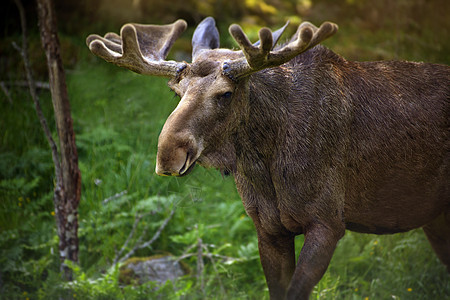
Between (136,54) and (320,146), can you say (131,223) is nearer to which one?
(136,54)

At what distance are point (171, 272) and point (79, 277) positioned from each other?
1.06m

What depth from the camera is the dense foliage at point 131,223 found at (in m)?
4.86

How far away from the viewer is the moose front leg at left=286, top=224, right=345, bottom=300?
3326 millimetres

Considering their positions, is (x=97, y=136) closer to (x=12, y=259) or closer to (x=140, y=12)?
(x=12, y=259)

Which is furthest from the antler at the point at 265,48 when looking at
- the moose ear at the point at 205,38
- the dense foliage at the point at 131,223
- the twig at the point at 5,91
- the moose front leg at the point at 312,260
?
the twig at the point at 5,91

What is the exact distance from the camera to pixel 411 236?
18.3 feet

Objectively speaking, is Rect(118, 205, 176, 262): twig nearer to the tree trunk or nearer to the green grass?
the green grass

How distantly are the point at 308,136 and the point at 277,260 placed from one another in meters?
0.92

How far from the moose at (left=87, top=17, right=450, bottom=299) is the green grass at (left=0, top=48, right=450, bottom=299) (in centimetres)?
91

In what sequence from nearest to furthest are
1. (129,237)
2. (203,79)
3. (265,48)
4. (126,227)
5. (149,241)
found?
(265,48)
(203,79)
(129,237)
(149,241)
(126,227)

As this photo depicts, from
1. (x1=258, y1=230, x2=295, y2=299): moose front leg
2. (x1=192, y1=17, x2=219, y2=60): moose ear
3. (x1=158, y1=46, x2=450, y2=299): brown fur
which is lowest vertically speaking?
(x1=258, y1=230, x2=295, y2=299): moose front leg

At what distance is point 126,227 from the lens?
5684 mm

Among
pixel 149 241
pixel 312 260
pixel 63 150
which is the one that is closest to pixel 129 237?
pixel 149 241

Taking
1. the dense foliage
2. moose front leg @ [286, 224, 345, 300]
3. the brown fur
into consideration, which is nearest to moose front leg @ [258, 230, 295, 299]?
the brown fur
